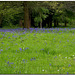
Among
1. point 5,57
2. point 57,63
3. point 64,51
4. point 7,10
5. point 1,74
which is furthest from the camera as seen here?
point 7,10

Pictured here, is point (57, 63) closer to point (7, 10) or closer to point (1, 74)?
point (1, 74)

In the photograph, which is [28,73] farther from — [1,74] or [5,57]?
[5,57]

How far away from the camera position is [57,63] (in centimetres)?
567

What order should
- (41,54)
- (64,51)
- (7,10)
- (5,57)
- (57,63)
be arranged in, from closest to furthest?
(57,63) → (5,57) → (41,54) → (64,51) → (7,10)

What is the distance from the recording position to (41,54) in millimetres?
6840

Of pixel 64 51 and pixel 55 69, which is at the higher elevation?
pixel 55 69

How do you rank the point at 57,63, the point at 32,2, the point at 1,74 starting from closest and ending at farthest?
1. the point at 1,74
2. the point at 57,63
3. the point at 32,2

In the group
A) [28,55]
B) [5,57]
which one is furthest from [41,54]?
[5,57]

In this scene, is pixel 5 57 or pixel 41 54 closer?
pixel 5 57

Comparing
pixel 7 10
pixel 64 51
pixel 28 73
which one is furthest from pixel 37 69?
pixel 7 10

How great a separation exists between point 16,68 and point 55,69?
1394mm

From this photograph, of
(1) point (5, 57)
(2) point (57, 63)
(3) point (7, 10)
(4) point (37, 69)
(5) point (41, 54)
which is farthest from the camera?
(3) point (7, 10)

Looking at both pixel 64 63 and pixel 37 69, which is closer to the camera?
pixel 37 69

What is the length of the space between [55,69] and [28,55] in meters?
1.94
